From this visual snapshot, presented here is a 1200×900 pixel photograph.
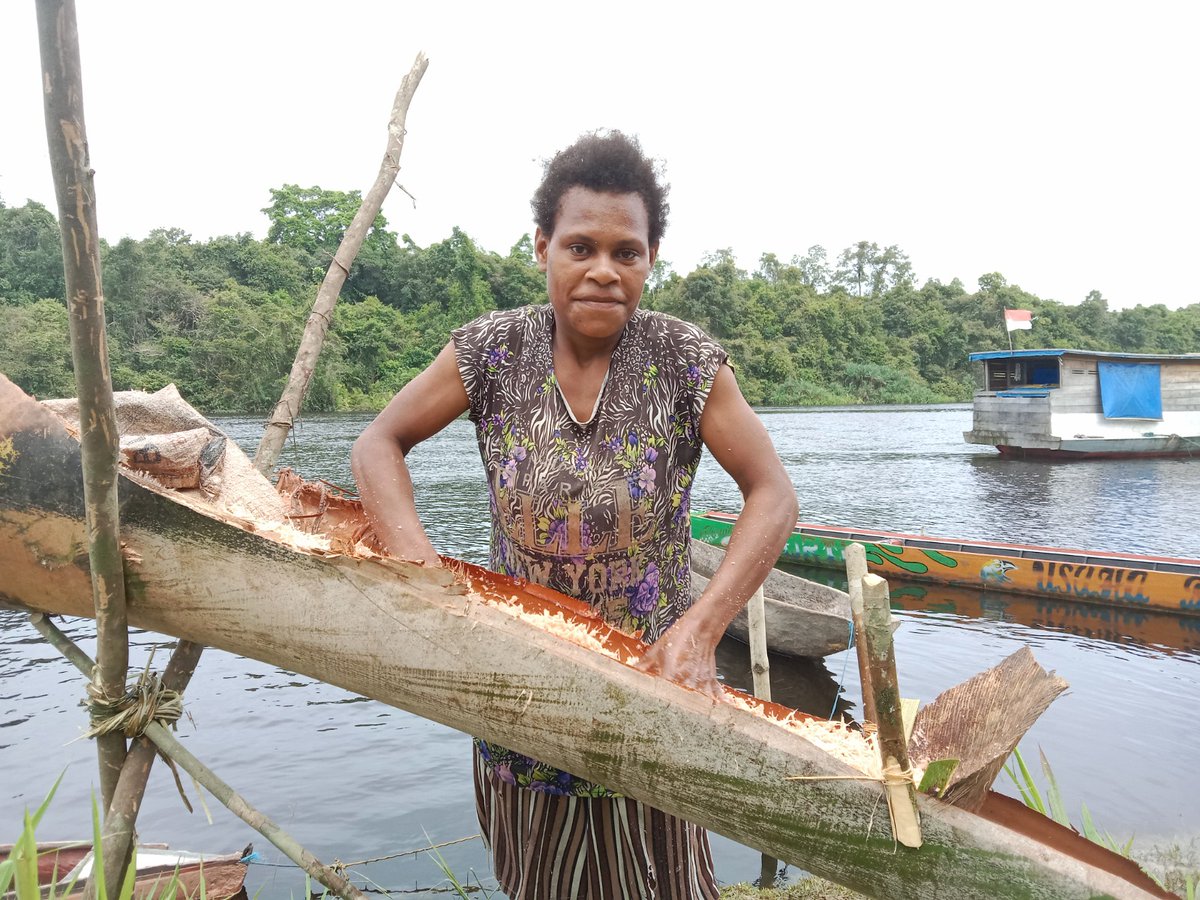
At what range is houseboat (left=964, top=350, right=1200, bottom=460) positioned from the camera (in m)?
20.9

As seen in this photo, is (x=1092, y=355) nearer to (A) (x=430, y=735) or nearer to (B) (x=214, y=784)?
(A) (x=430, y=735)

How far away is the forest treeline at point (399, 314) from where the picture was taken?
1227 inches

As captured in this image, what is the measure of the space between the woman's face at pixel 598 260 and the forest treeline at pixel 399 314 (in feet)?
84.5

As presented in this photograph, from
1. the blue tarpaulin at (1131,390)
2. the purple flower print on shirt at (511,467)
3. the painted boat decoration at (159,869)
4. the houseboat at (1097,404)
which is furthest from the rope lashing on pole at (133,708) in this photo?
the blue tarpaulin at (1131,390)

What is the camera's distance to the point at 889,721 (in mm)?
1219

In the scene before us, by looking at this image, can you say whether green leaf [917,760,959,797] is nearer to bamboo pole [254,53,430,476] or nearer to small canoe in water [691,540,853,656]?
bamboo pole [254,53,430,476]

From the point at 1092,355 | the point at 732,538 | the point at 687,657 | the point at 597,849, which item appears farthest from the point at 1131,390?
the point at 687,657

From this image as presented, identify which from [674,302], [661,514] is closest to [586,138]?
[661,514]

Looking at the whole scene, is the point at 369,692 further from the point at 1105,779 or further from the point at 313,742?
the point at 1105,779

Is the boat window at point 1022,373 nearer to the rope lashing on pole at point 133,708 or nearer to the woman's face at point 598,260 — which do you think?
the woman's face at point 598,260

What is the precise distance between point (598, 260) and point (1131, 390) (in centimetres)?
2390

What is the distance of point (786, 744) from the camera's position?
1.31 meters

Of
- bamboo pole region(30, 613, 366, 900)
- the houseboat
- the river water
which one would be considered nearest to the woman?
bamboo pole region(30, 613, 366, 900)

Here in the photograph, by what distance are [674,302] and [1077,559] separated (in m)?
Result: 37.5
